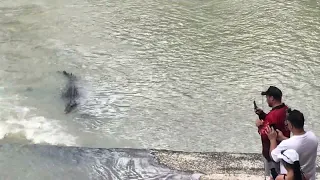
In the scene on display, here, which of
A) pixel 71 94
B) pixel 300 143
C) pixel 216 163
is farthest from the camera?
pixel 71 94

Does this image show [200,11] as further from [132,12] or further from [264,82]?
[264,82]

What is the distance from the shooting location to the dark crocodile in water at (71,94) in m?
6.35

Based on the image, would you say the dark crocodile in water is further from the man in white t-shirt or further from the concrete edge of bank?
the man in white t-shirt

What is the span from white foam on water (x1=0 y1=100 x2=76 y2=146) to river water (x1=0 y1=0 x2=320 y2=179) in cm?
1

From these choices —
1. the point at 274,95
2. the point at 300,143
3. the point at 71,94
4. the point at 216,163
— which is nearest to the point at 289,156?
the point at 300,143

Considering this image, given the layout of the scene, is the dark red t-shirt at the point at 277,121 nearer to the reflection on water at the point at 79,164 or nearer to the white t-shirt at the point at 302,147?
the white t-shirt at the point at 302,147

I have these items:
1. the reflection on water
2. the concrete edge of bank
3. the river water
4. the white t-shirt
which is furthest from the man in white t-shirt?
the river water

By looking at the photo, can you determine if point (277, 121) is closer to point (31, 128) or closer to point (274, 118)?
point (274, 118)

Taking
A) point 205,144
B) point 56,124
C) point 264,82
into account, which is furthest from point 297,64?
point 56,124

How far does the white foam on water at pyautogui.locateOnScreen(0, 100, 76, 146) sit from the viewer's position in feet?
18.6

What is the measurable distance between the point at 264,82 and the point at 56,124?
10.3ft

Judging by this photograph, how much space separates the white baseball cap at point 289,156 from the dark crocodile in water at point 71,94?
3895 millimetres

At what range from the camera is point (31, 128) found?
5.90 metres

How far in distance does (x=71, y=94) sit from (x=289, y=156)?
169 inches
